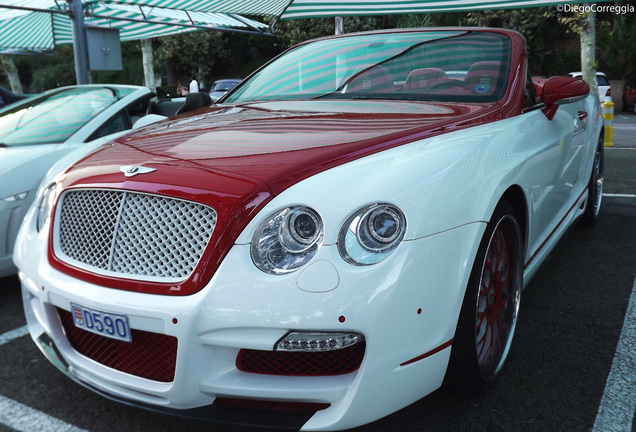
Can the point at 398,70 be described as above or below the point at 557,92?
above

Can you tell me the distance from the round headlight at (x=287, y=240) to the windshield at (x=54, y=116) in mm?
2752

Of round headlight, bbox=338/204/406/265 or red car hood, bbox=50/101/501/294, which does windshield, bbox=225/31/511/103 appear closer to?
red car hood, bbox=50/101/501/294

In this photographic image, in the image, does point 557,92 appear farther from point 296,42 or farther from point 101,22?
point 296,42

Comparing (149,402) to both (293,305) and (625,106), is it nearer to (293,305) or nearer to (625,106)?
(293,305)

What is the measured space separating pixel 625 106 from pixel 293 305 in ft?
75.5

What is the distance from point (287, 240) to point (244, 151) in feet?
1.48

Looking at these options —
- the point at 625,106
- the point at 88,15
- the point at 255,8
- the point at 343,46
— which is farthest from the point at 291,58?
the point at 625,106

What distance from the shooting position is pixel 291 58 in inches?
144

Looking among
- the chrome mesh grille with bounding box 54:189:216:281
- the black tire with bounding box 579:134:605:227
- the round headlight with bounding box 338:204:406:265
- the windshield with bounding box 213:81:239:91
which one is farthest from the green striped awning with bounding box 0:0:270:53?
A: the round headlight with bounding box 338:204:406:265

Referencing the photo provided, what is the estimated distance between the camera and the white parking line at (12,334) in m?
2.95

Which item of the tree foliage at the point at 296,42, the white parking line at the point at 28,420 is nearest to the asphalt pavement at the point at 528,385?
the white parking line at the point at 28,420

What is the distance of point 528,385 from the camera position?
2.39 meters

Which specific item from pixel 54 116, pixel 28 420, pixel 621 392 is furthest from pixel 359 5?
pixel 28 420

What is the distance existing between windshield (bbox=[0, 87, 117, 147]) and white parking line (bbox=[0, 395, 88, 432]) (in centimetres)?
212
